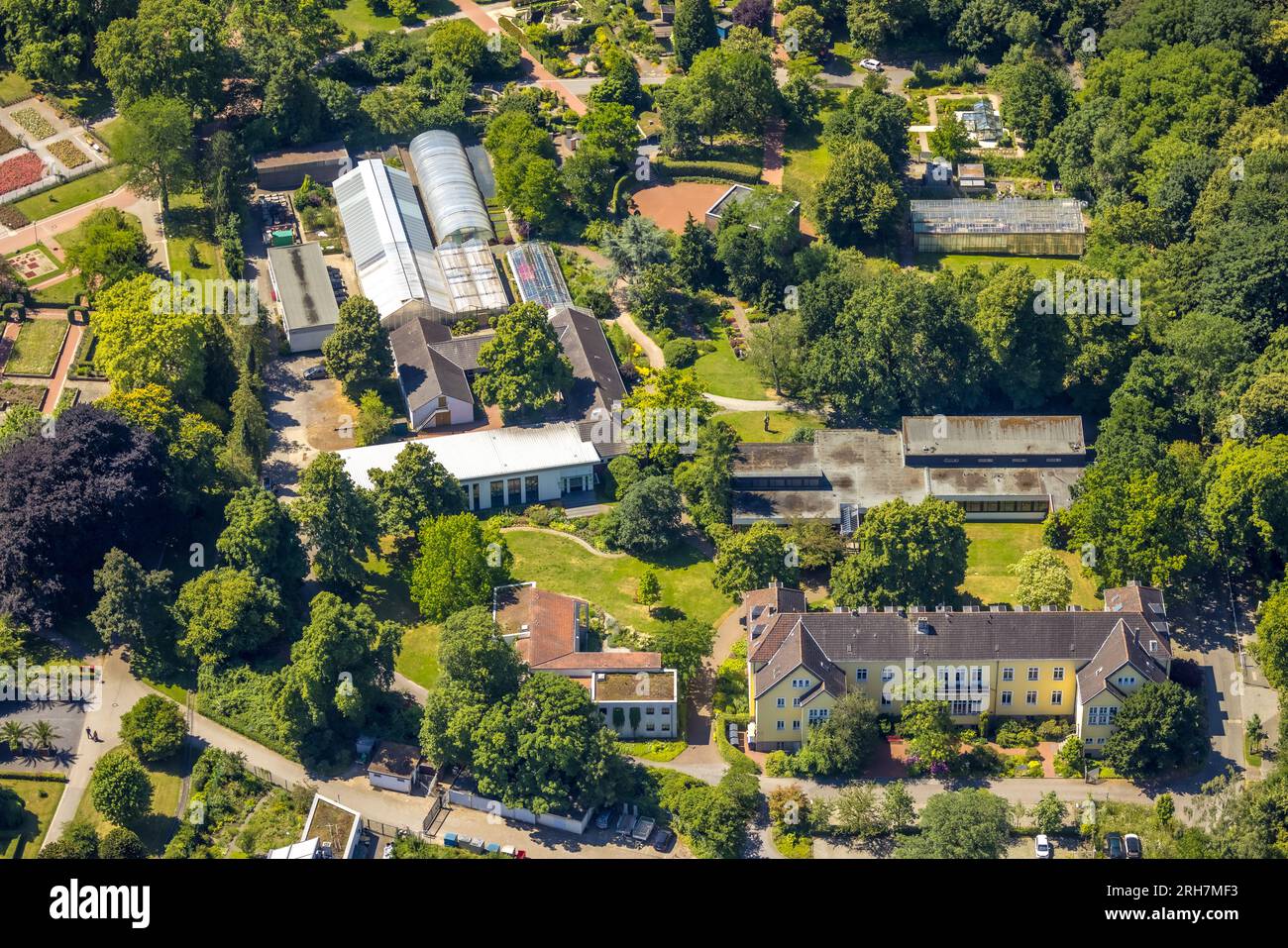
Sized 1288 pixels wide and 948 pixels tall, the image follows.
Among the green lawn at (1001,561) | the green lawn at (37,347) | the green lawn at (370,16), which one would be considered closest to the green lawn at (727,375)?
the green lawn at (1001,561)

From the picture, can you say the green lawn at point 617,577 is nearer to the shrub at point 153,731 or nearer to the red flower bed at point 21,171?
the shrub at point 153,731

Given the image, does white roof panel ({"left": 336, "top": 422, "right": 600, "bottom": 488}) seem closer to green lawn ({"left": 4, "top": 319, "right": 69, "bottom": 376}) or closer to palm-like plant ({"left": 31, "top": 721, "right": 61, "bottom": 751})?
green lawn ({"left": 4, "top": 319, "right": 69, "bottom": 376})

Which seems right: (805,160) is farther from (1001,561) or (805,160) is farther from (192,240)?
(192,240)

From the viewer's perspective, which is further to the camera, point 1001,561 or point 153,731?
point 1001,561

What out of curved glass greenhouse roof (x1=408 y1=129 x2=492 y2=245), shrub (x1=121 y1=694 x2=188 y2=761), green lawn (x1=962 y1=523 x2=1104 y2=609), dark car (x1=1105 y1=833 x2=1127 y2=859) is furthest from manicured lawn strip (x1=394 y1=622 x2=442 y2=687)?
curved glass greenhouse roof (x1=408 y1=129 x2=492 y2=245)

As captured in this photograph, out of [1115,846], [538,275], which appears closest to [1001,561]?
[1115,846]

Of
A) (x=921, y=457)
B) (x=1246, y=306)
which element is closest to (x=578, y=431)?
(x=921, y=457)
